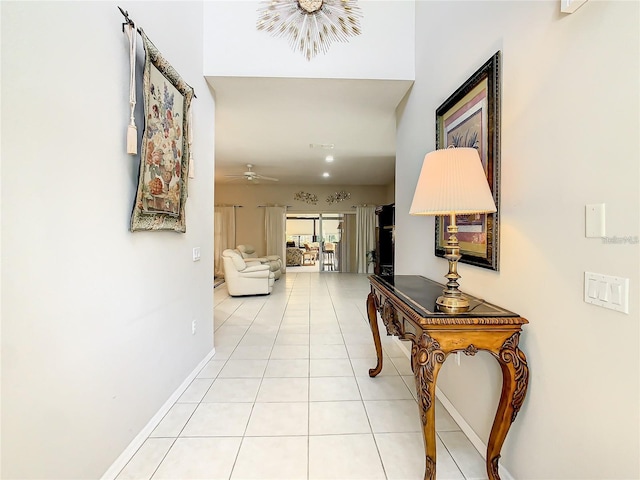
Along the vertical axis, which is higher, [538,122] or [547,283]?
[538,122]

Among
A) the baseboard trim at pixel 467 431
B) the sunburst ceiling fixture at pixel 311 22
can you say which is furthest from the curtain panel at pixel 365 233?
the baseboard trim at pixel 467 431

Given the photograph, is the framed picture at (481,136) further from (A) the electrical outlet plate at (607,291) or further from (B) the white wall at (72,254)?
(B) the white wall at (72,254)

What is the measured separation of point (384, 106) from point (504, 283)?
2604 millimetres

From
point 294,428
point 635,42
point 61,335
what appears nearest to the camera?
point 635,42

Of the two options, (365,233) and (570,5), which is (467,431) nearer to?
(570,5)

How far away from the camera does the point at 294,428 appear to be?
1.88 metres

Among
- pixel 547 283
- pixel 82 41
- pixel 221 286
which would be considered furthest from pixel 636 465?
pixel 221 286

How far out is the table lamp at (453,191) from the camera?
1.35m

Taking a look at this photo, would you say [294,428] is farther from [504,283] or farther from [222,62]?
[222,62]

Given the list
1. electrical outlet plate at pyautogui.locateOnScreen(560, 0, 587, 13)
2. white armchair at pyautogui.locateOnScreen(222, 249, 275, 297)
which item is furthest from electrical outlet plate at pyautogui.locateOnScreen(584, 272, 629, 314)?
white armchair at pyautogui.locateOnScreen(222, 249, 275, 297)

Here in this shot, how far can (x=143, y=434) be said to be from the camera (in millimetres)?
1763

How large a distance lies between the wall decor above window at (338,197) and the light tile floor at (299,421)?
606cm

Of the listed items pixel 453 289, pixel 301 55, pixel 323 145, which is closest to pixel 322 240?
pixel 323 145

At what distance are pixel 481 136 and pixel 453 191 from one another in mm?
554
